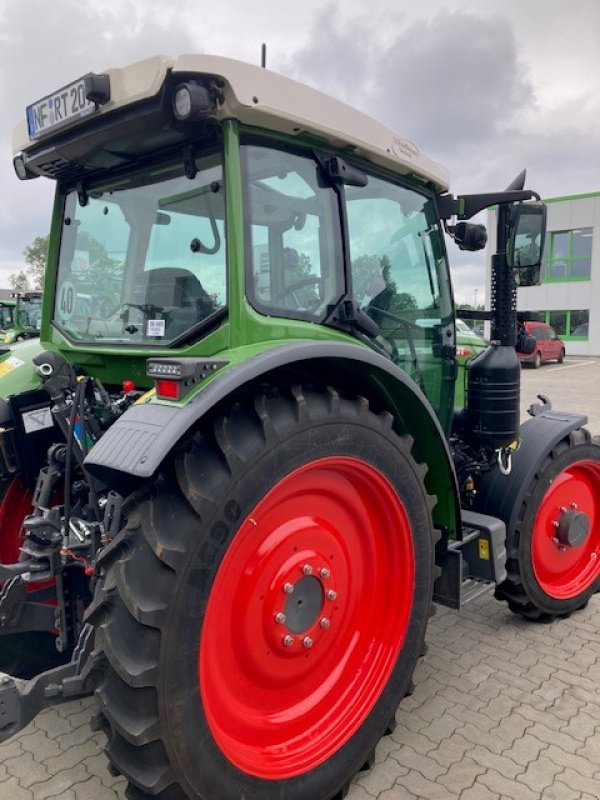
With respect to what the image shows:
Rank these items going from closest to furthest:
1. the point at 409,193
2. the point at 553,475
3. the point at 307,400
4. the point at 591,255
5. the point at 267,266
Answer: the point at 307,400 < the point at 267,266 < the point at 409,193 < the point at 553,475 < the point at 591,255

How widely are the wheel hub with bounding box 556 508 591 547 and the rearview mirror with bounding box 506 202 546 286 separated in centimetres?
141

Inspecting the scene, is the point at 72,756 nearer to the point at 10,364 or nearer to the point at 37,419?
the point at 37,419

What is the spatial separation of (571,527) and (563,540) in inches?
3.6

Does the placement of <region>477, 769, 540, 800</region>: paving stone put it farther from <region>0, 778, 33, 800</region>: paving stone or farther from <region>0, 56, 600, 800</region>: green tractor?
<region>0, 778, 33, 800</region>: paving stone

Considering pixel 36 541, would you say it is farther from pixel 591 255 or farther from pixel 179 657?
pixel 591 255

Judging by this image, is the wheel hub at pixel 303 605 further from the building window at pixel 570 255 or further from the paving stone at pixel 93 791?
the building window at pixel 570 255

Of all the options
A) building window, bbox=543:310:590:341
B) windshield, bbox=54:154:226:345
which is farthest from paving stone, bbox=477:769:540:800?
building window, bbox=543:310:590:341

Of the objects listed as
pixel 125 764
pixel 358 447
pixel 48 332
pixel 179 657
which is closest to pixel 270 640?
pixel 179 657

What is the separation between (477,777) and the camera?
2.36 metres

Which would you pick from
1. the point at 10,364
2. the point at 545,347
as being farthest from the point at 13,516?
the point at 545,347

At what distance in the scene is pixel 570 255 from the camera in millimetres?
26344

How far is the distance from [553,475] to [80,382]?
2.53 meters

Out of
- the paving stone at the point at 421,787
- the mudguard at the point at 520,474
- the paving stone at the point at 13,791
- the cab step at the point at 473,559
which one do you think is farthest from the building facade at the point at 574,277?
the paving stone at the point at 13,791

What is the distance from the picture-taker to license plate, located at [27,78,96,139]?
2.16m
